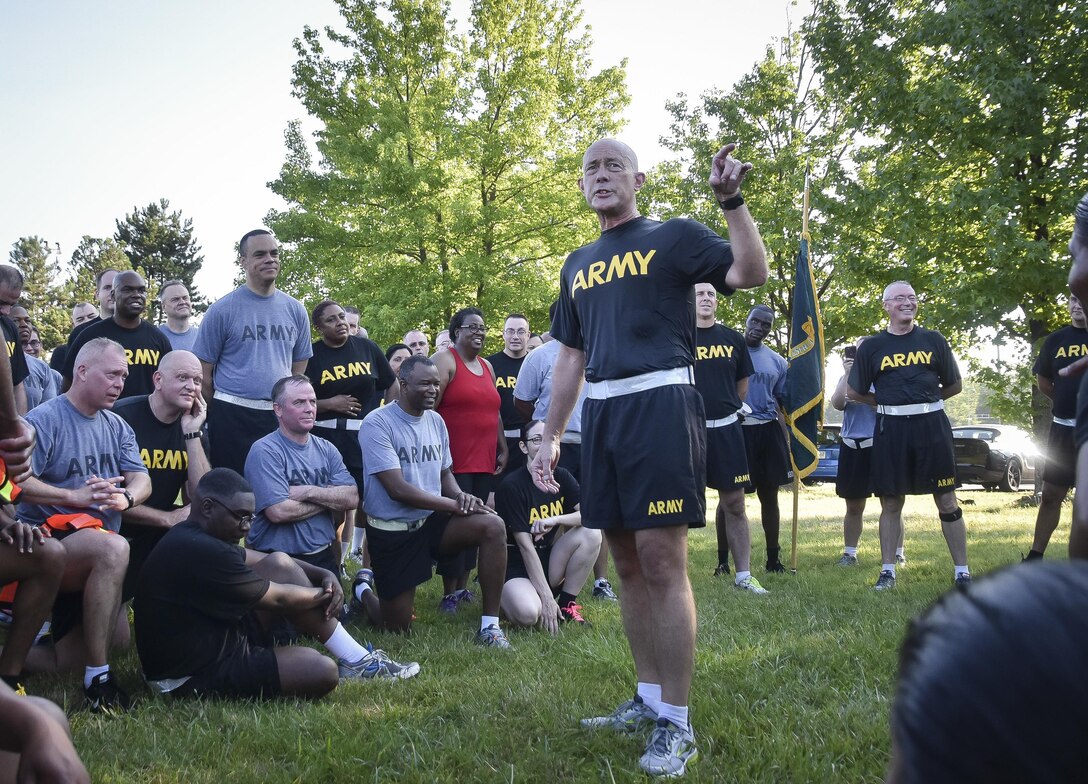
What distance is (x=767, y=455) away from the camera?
9031 millimetres

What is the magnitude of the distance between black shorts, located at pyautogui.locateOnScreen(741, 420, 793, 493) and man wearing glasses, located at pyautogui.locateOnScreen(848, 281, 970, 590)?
1.25 m

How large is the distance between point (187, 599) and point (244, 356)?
2.43 metres

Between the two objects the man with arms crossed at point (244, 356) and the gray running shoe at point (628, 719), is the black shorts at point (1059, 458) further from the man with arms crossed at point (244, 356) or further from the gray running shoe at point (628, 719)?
the man with arms crossed at point (244, 356)

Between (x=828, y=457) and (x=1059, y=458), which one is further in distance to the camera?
(x=828, y=457)

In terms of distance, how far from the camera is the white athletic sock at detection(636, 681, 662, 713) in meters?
3.75

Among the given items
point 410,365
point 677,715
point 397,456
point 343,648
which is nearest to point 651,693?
point 677,715

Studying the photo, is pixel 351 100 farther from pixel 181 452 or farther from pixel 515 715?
pixel 515 715

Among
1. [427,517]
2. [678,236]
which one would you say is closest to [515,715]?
[678,236]

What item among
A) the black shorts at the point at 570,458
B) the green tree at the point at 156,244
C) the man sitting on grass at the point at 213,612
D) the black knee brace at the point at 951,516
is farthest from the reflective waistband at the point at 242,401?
the green tree at the point at 156,244

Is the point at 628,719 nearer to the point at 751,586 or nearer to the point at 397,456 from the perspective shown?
the point at 397,456

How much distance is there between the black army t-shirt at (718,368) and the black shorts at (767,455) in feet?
3.02

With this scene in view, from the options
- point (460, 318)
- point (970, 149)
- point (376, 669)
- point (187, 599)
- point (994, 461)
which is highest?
point (970, 149)

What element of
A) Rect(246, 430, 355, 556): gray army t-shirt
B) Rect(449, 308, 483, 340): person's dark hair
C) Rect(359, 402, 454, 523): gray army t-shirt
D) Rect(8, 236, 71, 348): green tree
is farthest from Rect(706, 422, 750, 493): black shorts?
Rect(8, 236, 71, 348): green tree

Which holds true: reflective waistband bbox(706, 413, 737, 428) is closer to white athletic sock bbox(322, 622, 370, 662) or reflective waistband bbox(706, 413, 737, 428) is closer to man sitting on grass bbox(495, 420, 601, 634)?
man sitting on grass bbox(495, 420, 601, 634)
